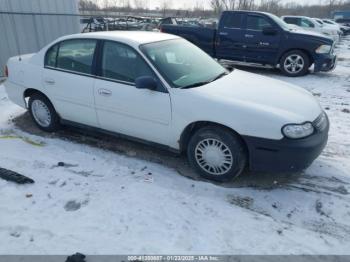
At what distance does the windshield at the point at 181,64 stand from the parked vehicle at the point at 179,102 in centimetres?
2

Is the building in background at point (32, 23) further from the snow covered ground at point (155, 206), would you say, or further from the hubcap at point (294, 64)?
the hubcap at point (294, 64)

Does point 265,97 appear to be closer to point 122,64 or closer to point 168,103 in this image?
point 168,103

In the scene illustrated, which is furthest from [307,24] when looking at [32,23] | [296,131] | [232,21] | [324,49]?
[296,131]

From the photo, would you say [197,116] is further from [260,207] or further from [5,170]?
[5,170]

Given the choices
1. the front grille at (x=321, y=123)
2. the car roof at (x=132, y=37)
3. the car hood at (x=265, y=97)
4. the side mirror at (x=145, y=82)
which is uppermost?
the car roof at (x=132, y=37)

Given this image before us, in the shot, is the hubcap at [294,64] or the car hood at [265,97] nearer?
the car hood at [265,97]

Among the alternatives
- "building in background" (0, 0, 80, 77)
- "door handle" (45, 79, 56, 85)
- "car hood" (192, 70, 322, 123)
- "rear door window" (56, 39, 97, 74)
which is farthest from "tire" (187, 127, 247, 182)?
"building in background" (0, 0, 80, 77)

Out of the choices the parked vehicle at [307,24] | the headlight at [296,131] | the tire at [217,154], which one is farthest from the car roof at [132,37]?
the parked vehicle at [307,24]

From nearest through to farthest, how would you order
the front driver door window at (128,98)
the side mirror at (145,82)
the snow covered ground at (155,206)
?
the snow covered ground at (155,206)
the side mirror at (145,82)
the front driver door window at (128,98)

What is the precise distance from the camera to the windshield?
3801mm

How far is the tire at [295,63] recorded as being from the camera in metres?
9.29

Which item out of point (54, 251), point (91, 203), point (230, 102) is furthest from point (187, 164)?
point (54, 251)

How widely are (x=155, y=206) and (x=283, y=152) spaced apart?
1469mm

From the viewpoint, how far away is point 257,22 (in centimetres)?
960
